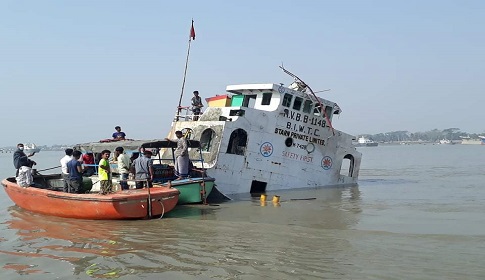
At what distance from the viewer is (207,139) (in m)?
16.3

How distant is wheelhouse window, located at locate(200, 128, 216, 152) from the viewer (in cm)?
1600

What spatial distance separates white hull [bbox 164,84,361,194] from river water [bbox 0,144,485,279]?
202 centimetres

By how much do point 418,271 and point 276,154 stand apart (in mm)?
10311

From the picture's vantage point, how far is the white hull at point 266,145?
15.7 meters

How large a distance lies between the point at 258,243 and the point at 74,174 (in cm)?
584

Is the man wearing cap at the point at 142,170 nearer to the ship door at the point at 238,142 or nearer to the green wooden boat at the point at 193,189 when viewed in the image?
the green wooden boat at the point at 193,189

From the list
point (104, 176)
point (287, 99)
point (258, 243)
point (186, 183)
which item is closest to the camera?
point (258, 243)

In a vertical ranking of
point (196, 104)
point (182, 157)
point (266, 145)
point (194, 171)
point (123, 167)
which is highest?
point (196, 104)

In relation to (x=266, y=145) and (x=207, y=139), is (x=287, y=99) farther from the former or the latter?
(x=207, y=139)

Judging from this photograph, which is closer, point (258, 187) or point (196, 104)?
point (258, 187)

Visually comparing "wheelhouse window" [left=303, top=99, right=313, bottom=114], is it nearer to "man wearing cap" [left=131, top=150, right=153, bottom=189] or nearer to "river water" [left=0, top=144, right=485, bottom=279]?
"river water" [left=0, top=144, right=485, bottom=279]

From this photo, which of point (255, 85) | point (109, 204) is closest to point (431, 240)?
point (109, 204)

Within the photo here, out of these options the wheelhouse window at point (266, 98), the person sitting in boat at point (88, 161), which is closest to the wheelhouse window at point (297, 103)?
the wheelhouse window at point (266, 98)

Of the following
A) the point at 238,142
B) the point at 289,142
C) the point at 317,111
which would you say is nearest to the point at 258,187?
the point at 238,142
